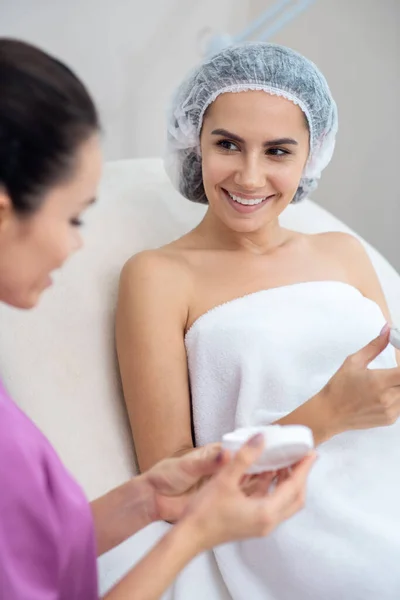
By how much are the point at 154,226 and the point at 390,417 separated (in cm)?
65

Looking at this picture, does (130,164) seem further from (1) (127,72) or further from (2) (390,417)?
(2) (390,417)

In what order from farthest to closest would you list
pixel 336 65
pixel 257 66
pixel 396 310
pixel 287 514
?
pixel 336 65, pixel 396 310, pixel 257 66, pixel 287 514

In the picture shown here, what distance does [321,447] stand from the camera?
4.07 feet

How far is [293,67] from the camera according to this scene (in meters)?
1.31

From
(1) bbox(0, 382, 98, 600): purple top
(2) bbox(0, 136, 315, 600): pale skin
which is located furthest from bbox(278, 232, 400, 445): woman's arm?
(1) bbox(0, 382, 98, 600): purple top

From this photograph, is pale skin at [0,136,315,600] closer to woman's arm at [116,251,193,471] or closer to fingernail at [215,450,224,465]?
fingernail at [215,450,224,465]

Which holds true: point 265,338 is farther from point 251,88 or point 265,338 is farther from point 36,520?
Answer: point 36,520

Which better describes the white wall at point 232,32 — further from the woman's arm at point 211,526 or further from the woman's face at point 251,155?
the woman's arm at point 211,526

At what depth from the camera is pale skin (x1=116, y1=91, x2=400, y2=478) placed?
1.16 metres

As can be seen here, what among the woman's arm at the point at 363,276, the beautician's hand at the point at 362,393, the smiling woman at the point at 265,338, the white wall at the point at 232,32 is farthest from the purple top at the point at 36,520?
the white wall at the point at 232,32

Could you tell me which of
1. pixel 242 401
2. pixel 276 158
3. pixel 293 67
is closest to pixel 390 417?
pixel 242 401

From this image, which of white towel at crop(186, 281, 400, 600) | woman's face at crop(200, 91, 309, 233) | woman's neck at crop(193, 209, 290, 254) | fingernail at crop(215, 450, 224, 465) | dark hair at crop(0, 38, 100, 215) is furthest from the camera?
woman's neck at crop(193, 209, 290, 254)

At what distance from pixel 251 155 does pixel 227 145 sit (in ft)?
0.18

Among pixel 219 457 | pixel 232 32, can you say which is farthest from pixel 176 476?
pixel 232 32
